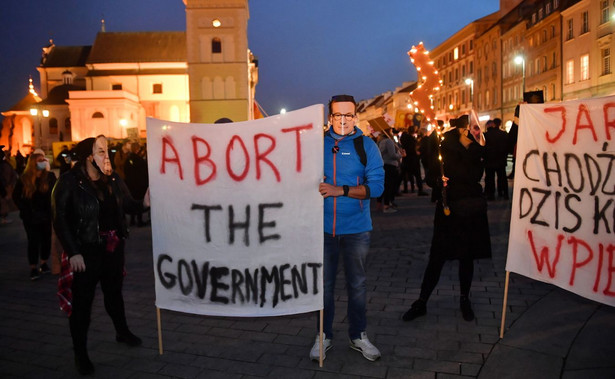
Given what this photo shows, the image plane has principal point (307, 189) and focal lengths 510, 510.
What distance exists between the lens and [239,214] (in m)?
3.93

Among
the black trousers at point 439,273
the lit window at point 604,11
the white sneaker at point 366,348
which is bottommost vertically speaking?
the white sneaker at point 366,348

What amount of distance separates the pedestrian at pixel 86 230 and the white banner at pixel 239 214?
0.42m

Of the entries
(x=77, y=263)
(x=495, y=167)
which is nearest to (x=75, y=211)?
(x=77, y=263)

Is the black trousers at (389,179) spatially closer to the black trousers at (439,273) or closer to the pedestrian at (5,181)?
the black trousers at (439,273)

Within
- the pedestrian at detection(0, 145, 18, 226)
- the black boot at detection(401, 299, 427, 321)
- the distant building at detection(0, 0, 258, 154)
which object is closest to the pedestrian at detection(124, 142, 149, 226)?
the pedestrian at detection(0, 145, 18, 226)

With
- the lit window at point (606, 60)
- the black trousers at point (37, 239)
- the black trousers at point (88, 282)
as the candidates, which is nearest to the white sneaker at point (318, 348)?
the black trousers at point (88, 282)

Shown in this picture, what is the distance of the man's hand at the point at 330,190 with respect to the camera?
369 cm

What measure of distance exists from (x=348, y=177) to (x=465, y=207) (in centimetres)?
149

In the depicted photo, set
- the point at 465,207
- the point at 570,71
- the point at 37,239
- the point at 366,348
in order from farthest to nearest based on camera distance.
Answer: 1. the point at 570,71
2. the point at 37,239
3. the point at 465,207
4. the point at 366,348

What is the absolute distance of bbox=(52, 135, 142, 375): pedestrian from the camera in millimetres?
3904

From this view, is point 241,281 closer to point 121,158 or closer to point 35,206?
point 35,206

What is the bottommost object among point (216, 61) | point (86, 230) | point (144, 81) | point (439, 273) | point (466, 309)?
point (466, 309)

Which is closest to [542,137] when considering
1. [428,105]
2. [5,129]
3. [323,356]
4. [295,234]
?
[295,234]

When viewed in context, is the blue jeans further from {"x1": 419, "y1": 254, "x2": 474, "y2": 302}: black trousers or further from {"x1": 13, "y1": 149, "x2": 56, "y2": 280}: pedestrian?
{"x1": 13, "y1": 149, "x2": 56, "y2": 280}: pedestrian
